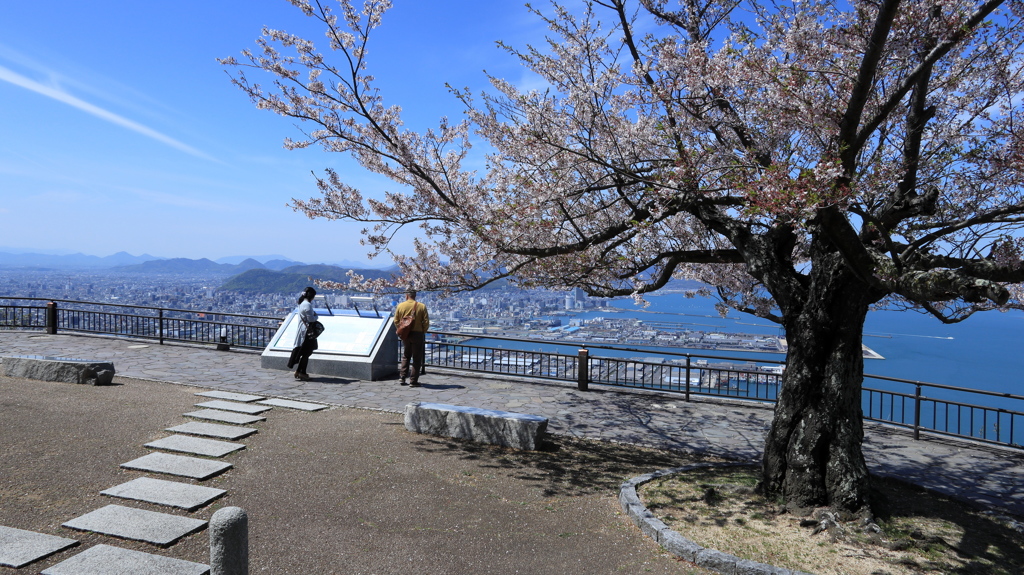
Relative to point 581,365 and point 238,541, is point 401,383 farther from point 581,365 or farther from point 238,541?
point 238,541

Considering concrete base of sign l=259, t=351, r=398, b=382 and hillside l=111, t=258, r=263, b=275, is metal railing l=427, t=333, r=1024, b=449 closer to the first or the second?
concrete base of sign l=259, t=351, r=398, b=382

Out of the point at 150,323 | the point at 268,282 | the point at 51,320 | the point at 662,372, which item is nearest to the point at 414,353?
the point at 662,372

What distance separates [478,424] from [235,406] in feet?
13.9

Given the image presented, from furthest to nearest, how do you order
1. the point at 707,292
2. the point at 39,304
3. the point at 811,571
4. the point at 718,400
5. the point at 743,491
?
the point at 39,304, the point at 718,400, the point at 707,292, the point at 743,491, the point at 811,571

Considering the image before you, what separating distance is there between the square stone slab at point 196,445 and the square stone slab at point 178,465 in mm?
198

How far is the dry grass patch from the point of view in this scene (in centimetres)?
501

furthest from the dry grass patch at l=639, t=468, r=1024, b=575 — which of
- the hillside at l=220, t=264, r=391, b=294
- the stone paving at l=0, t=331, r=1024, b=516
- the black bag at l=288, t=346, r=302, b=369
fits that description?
the hillside at l=220, t=264, r=391, b=294

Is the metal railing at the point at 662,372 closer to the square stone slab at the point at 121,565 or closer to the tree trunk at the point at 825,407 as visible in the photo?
the tree trunk at the point at 825,407

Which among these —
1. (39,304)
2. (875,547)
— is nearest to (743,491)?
(875,547)

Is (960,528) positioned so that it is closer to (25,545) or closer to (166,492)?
(166,492)

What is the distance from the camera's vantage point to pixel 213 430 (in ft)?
25.9

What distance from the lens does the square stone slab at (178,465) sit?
624 centimetres

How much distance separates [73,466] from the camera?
20.5 ft

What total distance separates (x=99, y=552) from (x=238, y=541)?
208 centimetres
